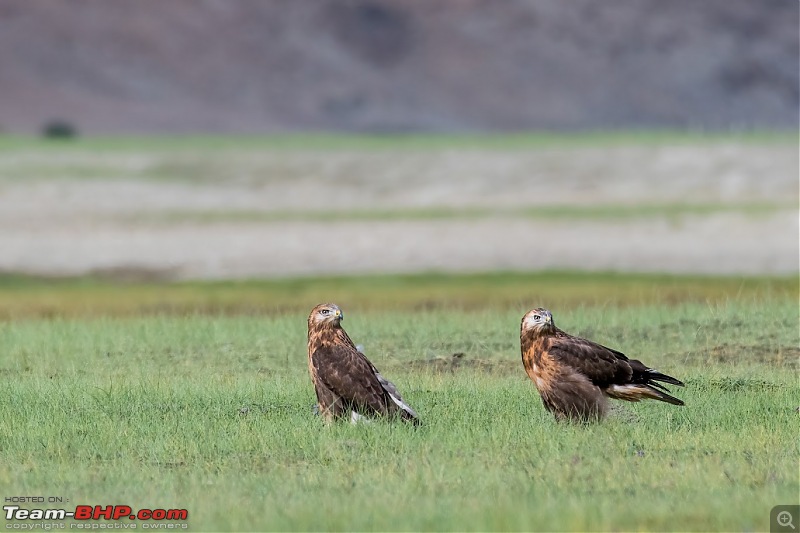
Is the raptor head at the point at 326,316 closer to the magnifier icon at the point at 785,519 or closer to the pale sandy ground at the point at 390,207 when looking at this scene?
the magnifier icon at the point at 785,519

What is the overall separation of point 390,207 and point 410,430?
4846 cm

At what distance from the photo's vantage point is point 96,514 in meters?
9.95

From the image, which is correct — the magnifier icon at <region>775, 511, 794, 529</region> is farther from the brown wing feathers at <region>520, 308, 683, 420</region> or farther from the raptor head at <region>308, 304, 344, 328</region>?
the raptor head at <region>308, 304, 344, 328</region>

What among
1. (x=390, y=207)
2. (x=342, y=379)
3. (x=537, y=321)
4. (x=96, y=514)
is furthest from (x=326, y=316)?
(x=390, y=207)

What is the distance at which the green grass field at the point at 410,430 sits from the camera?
10039 millimetres

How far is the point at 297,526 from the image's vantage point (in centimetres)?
954

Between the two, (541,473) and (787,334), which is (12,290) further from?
(541,473)

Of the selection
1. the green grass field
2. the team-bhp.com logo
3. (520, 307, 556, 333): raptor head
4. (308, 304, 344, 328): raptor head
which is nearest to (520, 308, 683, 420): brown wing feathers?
(520, 307, 556, 333): raptor head

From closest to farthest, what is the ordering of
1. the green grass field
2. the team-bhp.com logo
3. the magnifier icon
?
the magnifier icon
the team-bhp.com logo
the green grass field

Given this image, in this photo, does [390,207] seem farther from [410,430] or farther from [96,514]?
[96,514]

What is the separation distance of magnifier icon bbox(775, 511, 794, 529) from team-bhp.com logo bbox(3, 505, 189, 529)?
3.91m

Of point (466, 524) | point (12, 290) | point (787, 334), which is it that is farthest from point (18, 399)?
point (12, 290)

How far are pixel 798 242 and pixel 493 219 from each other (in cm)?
1155

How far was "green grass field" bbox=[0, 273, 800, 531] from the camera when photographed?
395 inches
